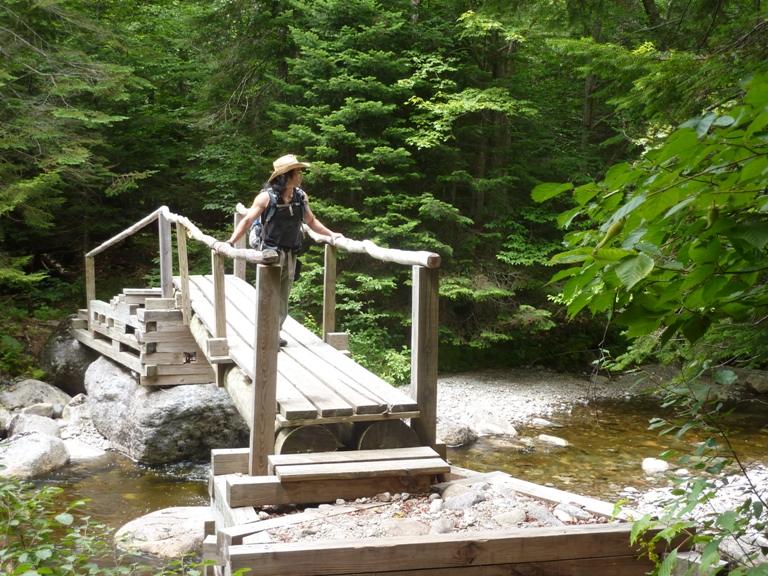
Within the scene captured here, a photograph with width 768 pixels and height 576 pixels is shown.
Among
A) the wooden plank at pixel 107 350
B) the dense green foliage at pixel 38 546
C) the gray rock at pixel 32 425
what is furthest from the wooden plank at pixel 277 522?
the wooden plank at pixel 107 350

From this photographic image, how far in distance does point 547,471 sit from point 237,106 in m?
10.2

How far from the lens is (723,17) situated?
741 cm

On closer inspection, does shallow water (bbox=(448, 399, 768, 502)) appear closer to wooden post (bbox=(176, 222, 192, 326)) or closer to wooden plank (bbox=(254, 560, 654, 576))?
wooden post (bbox=(176, 222, 192, 326))

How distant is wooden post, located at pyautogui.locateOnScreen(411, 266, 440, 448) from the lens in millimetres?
4469

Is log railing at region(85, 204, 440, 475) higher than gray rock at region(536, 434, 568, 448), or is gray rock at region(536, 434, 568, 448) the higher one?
log railing at region(85, 204, 440, 475)

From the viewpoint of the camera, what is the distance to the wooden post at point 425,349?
4.47 m

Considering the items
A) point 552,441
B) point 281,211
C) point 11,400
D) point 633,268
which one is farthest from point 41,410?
point 633,268

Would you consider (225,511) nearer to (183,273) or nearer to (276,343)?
(276,343)

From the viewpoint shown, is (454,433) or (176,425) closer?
(176,425)

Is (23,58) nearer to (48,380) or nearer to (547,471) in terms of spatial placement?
(48,380)

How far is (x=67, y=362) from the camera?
12305 millimetres

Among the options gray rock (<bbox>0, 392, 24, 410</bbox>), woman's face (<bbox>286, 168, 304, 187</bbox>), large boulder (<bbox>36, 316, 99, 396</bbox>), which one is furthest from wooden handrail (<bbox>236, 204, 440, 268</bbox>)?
large boulder (<bbox>36, 316, 99, 396</bbox>)

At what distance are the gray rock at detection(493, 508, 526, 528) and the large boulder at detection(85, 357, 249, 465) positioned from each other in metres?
6.57

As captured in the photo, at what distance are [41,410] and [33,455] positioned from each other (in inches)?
97.3
